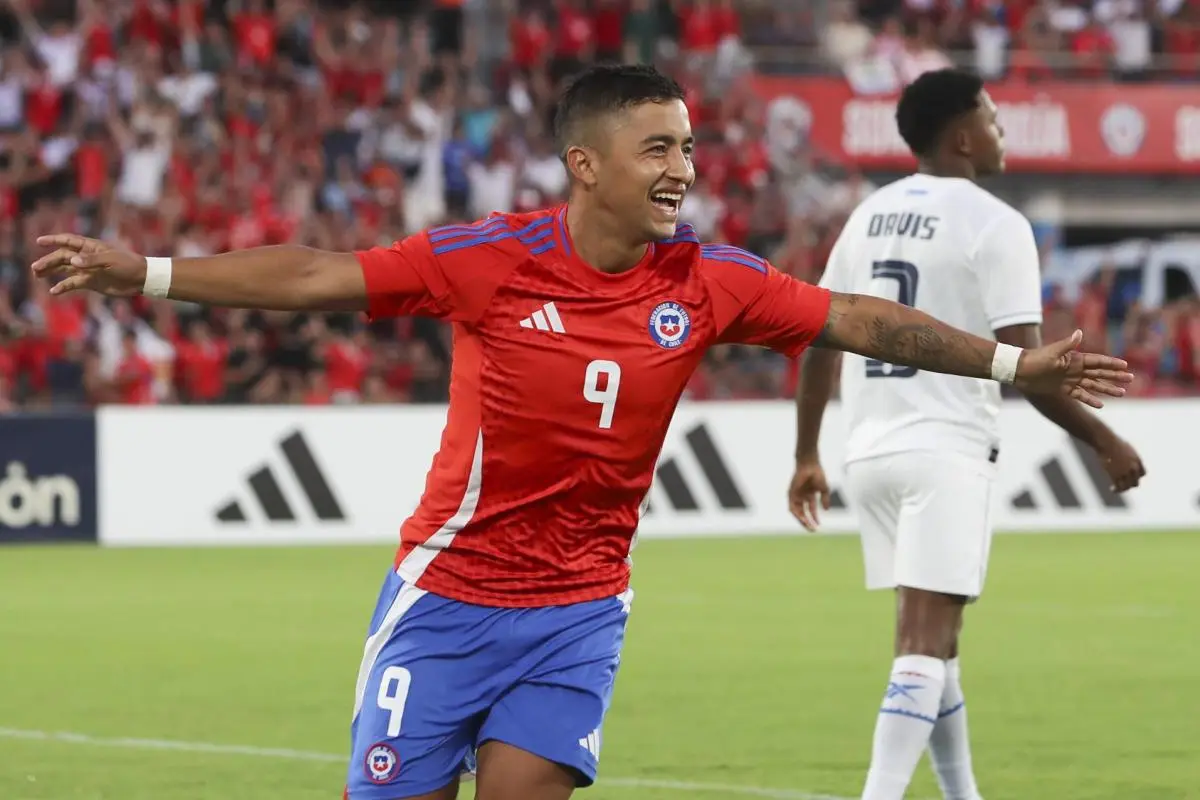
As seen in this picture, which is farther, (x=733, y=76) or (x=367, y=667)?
(x=733, y=76)

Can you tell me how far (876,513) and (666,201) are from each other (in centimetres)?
216

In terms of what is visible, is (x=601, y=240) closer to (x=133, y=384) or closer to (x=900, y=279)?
(x=900, y=279)

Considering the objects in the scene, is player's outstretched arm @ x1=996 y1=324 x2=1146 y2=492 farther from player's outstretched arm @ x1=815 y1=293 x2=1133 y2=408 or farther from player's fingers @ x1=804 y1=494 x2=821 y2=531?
player's outstretched arm @ x1=815 y1=293 x2=1133 y2=408

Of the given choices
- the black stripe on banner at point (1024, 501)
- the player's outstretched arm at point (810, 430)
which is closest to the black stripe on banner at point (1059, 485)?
the black stripe on banner at point (1024, 501)

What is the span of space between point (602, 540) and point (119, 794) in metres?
3.21

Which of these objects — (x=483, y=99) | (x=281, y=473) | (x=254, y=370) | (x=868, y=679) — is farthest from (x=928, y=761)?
(x=483, y=99)

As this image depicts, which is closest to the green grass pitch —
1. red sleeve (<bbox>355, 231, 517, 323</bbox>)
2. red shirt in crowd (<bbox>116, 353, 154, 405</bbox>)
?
red shirt in crowd (<bbox>116, 353, 154, 405</bbox>)

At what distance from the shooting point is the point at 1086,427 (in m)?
6.24

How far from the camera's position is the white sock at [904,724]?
621 centimetres

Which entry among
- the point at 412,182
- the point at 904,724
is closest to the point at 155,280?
the point at 904,724

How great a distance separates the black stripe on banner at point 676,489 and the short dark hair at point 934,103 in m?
11.3

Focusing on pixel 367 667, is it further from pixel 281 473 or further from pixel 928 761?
pixel 281 473

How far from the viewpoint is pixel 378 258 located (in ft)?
15.4

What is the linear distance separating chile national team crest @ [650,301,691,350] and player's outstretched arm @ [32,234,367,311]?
0.63 m
